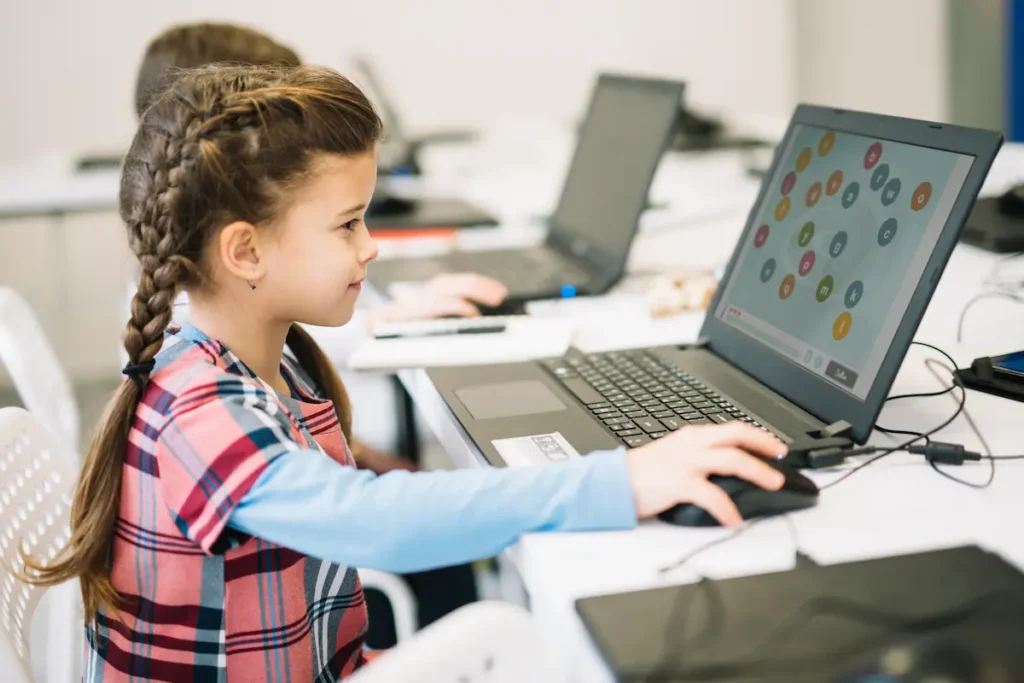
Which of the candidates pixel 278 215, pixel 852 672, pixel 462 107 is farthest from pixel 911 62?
pixel 852 672

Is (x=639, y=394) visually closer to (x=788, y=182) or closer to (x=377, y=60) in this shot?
(x=788, y=182)

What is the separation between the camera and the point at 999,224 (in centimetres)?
161

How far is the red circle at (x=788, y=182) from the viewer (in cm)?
113

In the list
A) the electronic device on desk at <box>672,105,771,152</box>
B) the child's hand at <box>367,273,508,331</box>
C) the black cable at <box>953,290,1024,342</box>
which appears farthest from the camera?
the electronic device on desk at <box>672,105,771,152</box>

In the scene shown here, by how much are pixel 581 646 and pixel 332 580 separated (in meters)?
0.40

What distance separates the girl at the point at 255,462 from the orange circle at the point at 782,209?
1.24 ft

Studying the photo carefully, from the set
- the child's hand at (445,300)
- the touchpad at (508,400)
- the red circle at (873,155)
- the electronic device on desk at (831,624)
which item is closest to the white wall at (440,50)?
the child's hand at (445,300)

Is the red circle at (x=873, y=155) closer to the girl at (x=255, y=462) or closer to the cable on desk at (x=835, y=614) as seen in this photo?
the girl at (x=255, y=462)

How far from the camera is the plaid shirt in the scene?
33.0 inches

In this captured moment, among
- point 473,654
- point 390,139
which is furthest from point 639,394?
point 390,139

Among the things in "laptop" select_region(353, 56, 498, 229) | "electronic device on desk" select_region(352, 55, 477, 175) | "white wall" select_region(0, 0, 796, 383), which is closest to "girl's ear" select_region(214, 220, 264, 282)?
"laptop" select_region(353, 56, 498, 229)

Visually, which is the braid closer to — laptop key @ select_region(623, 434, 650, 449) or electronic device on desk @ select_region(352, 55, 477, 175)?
laptop key @ select_region(623, 434, 650, 449)

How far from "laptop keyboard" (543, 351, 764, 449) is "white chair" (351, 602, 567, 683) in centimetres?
36

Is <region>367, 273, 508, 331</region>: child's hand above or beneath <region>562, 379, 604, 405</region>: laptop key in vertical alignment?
beneath
